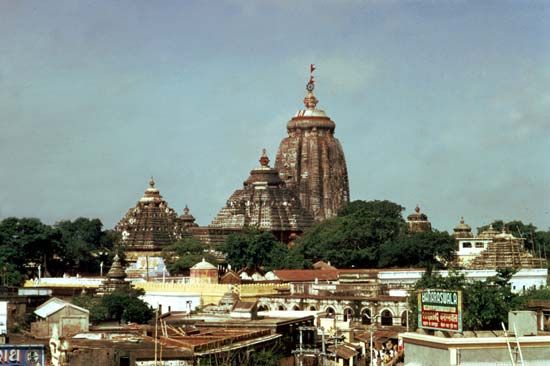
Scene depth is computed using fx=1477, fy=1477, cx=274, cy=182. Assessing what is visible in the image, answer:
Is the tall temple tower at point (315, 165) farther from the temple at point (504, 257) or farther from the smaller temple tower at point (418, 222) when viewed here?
the temple at point (504, 257)

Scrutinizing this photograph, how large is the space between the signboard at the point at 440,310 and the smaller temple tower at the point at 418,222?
94402mm

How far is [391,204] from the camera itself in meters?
128

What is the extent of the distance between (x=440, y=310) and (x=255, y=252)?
75.6 metres

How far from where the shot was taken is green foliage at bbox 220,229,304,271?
104 meters

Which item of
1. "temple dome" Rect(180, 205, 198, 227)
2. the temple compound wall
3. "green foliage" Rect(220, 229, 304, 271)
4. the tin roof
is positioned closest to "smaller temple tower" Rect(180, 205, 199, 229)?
"temple dome" Rect(180, 205, 198, 227)

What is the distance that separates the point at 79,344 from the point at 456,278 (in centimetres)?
2305

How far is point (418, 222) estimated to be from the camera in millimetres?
129750

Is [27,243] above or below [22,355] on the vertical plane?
above

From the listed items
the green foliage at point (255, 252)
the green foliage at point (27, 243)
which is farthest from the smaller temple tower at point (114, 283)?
the green foliage at point (255, 252)

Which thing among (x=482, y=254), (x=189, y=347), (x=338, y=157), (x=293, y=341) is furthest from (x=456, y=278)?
(x=338, y=157)

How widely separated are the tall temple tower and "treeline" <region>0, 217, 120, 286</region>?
25.2 meters

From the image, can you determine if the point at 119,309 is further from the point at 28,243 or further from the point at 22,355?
the point at 28,243

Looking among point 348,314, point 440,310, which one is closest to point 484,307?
point 440,310

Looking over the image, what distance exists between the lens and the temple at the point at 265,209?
121875 millimetres
